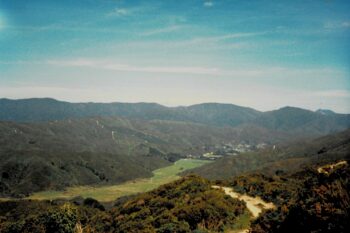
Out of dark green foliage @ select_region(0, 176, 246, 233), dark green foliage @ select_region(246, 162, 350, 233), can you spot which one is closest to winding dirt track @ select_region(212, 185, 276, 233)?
dark green foliage @ select_region(0, 176, 246, 233)

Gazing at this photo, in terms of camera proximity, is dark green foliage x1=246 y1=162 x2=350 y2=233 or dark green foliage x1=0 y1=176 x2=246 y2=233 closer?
dark green foliage x1=246 y1=162 x2=350 y2=233

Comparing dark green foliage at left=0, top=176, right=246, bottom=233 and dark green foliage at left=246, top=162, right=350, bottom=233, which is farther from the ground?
dark green foliage at left=246, top=162, right=350, bottom=233

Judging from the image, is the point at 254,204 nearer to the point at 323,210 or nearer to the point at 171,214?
the point at 171,214

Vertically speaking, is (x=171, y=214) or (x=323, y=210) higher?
(x=323, y=210)

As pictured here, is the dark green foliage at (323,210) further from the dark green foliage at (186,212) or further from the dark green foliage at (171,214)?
the dark green foliage at (171,214)

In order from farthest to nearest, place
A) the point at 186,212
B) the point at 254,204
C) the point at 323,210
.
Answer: the point at 254,204 < the point at 186,212 < the point at 323,210

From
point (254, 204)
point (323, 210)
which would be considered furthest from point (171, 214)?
point (323, 210)

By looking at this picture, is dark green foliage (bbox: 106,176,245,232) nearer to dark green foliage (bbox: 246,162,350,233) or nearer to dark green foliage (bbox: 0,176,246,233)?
dark green foliage (bbox: 0,176,246,233)

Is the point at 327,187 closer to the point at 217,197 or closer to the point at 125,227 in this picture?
the point at 217,197

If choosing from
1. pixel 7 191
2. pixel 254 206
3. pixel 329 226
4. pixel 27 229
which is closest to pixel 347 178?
pixel 329 226

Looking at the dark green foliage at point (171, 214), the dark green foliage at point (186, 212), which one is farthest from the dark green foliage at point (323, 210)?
the dark green foliage at point (171, 214)

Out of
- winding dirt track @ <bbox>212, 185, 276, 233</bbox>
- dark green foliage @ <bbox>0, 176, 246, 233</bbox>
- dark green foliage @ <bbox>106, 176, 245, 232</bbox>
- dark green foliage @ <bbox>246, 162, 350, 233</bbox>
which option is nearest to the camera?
dark green foliage @ <bbox>246, 162, 350, 233</bbox>
